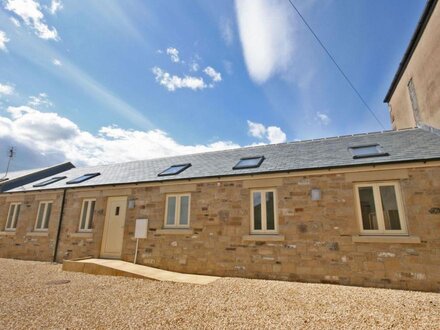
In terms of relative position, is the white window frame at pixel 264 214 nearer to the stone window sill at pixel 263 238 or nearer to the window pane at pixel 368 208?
the stone window sill at pixel 263 238

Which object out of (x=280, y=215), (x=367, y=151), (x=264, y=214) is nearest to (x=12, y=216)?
(x=264, y=214)

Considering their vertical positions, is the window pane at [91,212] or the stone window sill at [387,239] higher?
the window pane at [91,212]

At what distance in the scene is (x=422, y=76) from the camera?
10031mm

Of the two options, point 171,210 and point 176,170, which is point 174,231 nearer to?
point 171,210

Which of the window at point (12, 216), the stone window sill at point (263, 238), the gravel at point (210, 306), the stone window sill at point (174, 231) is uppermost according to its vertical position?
the window at point (12, 216)

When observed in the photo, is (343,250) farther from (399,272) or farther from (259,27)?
(259,27)

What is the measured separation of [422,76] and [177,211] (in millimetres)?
11102

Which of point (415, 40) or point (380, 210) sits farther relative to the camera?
point (415, 40)

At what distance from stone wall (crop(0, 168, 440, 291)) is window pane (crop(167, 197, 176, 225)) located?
232 millimetres

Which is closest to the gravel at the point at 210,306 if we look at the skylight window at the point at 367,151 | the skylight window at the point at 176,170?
the skylight window at the point at 367,151

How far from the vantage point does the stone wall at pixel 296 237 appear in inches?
239

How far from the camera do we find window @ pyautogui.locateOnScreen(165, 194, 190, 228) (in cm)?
889

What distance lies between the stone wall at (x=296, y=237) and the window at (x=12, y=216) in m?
5.32

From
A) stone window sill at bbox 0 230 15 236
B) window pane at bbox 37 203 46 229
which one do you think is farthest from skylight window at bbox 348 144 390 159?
stone window sill at bbox 0 230 15 236
